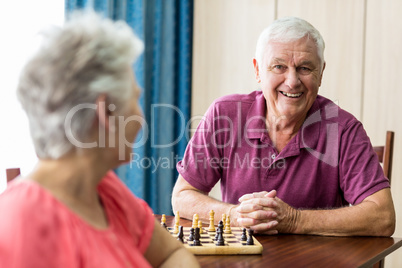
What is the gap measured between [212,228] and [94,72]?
1.04 m

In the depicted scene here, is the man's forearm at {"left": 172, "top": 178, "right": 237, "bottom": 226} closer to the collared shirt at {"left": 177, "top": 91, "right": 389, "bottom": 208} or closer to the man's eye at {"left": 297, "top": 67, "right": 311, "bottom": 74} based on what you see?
the collared shirt at {"left": 177, "top": 91, "right": 389, "bottom": 208}

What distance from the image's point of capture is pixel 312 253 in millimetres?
1525

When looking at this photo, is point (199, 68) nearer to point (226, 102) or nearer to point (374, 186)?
point (226, 102)

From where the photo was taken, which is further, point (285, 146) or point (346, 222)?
point (285, 146)

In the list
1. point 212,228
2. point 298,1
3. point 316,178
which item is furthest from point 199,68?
point 212,228

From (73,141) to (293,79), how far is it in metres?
1.50

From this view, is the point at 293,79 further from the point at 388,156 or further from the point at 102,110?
the point at 102,110

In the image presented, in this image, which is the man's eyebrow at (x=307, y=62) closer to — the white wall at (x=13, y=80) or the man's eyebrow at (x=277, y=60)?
the man's eyebrow at (x=277, y=60)

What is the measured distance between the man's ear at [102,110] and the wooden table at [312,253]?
626 millimetres

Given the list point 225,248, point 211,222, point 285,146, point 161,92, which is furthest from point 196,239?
point 161,92

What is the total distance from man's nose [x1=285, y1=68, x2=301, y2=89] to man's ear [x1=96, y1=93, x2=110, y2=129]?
1432mm

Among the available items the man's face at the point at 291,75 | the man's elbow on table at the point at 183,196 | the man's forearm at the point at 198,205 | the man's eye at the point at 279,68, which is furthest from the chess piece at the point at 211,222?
the man's eye at the point at 279,68

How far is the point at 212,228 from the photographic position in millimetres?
1797

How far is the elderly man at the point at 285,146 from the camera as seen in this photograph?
2100 millimetres
